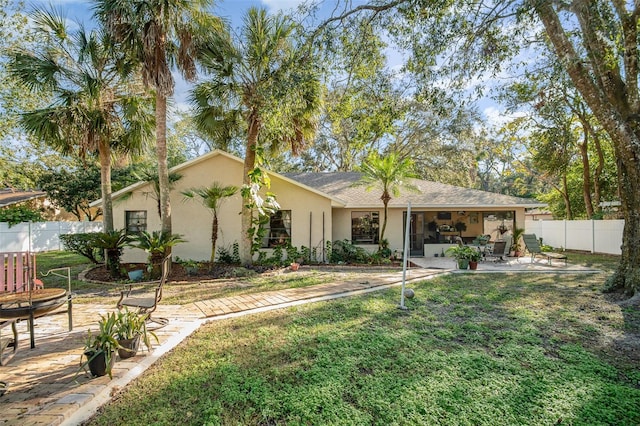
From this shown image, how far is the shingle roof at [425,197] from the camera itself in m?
14.5

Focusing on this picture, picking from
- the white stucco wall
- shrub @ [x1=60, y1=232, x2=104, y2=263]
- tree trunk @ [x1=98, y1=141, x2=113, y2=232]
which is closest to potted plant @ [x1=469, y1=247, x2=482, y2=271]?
the white stucco wall

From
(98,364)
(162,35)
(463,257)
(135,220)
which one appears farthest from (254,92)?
(463,257)

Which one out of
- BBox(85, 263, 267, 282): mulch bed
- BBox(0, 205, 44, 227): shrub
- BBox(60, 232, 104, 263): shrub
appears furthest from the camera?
BBox(0, 205, 44, 227): shrub

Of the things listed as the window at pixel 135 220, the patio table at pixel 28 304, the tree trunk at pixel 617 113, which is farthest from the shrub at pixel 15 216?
the tree trunk at pixel 617 113

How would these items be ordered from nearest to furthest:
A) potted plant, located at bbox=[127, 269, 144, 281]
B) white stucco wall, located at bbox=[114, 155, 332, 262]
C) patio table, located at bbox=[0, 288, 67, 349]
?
patio table, located at bbox=[0, 288, 67, 349], potted plant, located at bbox=[127, 269, 144, 281], white stucco wall, located at bbox=[114, 155, 332, 262]

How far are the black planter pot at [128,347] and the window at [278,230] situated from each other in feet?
30.4

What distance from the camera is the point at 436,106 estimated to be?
7855mm

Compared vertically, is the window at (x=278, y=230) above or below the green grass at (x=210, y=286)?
above

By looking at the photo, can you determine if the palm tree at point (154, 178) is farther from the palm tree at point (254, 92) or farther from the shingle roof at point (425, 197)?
the shingle roof at point (425, 197)

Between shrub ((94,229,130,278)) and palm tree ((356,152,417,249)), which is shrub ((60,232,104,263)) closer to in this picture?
shrub ((94,229,130,278))

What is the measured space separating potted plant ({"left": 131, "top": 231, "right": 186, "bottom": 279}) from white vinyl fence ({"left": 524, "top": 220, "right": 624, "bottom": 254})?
19.7 m

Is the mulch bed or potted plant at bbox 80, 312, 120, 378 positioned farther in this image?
the mulch bed

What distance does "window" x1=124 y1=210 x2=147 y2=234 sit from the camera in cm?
1301

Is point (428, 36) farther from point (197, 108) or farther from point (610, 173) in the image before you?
point (610, 173)
